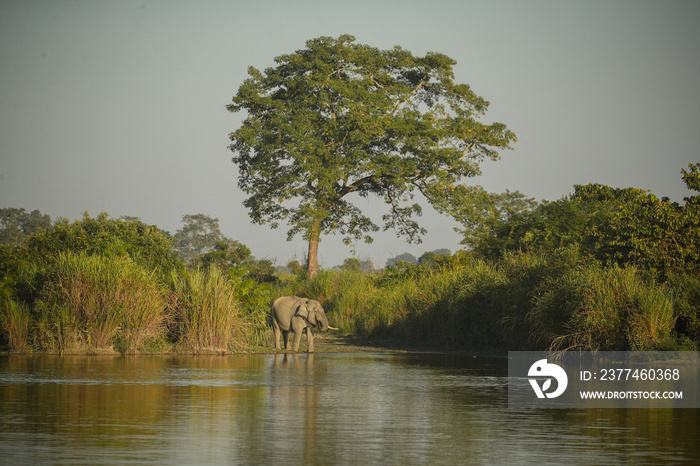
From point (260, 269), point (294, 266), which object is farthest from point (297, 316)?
point (294, 266)

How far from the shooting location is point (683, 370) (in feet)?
60.3

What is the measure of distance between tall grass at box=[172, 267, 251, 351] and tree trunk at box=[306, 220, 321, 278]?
23665mm

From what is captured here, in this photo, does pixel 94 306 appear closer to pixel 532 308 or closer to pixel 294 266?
pixel 532 308

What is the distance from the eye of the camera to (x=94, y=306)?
2245cm

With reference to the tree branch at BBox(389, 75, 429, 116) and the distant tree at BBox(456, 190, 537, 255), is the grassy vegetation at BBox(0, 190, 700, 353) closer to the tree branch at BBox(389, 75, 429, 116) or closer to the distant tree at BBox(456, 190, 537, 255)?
the distant tree at BBox(456, 190, 537, 255)

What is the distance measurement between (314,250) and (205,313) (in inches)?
1004

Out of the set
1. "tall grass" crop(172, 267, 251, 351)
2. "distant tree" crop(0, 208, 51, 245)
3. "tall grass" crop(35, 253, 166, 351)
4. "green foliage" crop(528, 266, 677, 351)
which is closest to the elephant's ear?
"tall grass" crop(172, 267, 251, 351)

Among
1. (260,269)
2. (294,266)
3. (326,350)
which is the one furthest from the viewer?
(294,266)

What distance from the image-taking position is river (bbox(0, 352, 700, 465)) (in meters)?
8.99

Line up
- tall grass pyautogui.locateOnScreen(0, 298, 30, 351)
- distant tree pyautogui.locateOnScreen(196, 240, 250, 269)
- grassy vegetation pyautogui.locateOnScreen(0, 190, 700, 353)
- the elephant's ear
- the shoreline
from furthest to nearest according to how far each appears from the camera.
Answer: distant tree pyautogui.locateOnScreen(196, 240, 250, 269), the elephant's ear, tall grass pyautogui.locateOnScreen(0, 298, 30, 351), the shoreline, grassy vegetation pyautogui.locateOnScreen(0, 190, 700, 353)

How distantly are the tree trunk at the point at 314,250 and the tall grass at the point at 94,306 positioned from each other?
24.6 meters

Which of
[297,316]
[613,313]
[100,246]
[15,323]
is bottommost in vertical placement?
[15,323]

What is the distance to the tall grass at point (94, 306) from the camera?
2247cm

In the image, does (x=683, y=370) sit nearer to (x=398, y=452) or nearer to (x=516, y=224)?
(x=398, y=452)
